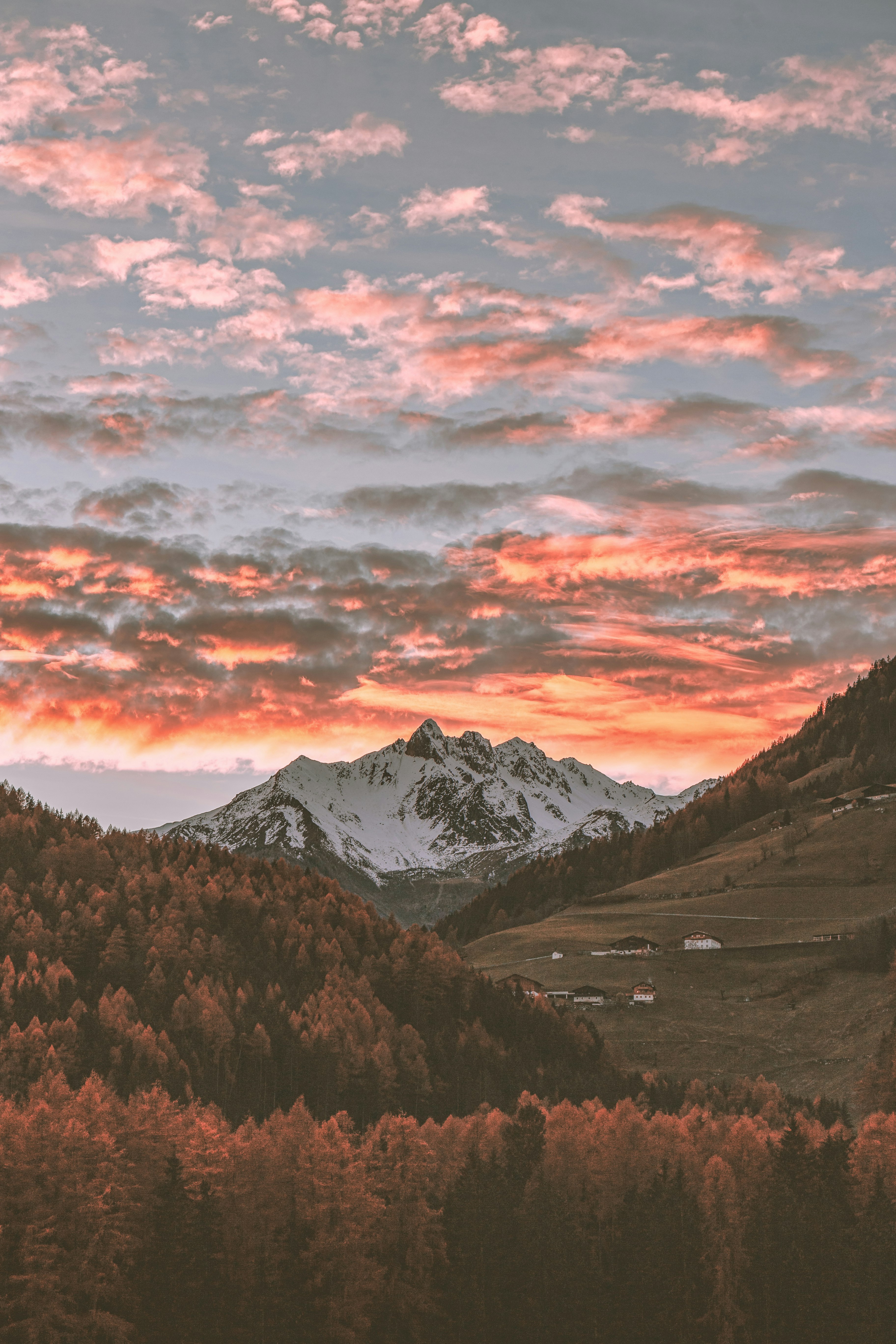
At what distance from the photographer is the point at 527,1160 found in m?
121

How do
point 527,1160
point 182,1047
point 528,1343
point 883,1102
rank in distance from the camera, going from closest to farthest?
point 528,1343
point 527,1160
point 883,1102
point 182,1047

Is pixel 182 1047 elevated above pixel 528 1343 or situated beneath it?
Answer: elevated above

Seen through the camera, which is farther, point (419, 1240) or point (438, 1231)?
point (438, 1231)

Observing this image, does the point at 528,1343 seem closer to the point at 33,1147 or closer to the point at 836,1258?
the point at 836,1258

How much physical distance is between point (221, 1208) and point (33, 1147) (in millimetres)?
16117

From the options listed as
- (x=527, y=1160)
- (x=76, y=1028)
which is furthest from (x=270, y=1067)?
(x=527, y=1160)

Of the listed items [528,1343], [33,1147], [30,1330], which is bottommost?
[528,1343]

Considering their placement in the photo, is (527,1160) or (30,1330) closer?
(30,1330)

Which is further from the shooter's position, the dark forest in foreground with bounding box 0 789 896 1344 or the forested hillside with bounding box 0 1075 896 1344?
the dark forest in foreground with bounding box 0 789 896 1344

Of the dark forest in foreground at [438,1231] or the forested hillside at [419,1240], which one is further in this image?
the dark forest in foreground at [438,1231]

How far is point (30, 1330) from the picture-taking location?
304ft

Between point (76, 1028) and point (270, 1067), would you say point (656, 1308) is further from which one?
point (76, 1028)

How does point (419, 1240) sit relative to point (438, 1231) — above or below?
below

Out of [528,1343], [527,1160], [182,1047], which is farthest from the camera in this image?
[182,1047]
